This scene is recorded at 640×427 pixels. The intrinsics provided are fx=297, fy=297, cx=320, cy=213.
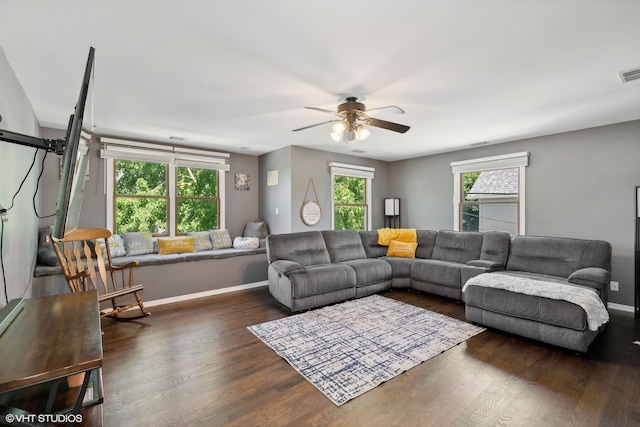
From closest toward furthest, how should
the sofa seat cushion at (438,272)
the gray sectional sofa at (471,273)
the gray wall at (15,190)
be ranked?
the gray wall at (15,190)
the gray sectional sofa at (471,273)
the sofa seat cushion at (438,272)

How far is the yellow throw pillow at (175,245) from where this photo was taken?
4512 mm

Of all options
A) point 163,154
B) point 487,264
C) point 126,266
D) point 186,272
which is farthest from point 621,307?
point 163,154

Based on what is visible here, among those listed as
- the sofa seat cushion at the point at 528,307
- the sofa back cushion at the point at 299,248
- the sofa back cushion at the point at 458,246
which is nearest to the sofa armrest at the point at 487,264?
the sofa back cushion at the point at 458,246

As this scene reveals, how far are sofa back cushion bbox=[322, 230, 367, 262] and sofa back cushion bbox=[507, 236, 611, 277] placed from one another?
2.16 meters

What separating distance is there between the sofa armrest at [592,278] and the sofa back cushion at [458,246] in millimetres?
1336

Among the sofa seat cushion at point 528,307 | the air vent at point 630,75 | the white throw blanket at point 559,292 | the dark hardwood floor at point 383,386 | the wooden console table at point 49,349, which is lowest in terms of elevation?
the dark hardwood floor at point 383,386

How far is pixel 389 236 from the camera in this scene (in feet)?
17.3

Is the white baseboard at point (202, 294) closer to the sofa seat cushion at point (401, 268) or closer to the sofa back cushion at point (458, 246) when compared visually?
the sofa seat cushion at point (401, 268)

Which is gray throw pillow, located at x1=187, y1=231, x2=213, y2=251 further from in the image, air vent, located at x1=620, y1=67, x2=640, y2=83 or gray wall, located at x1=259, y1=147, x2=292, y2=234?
air vent, located at x1=620, y1=67, x2=640, y2=83

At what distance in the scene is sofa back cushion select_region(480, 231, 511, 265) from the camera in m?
4.18

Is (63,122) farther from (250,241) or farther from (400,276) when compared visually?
(400,276)

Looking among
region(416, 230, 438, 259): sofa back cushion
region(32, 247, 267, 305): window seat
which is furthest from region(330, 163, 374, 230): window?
region(32, 247, 267, 305): window seat

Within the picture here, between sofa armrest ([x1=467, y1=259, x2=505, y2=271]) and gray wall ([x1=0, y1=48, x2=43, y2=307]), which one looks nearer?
gray wall ([x1=0, y1=48, x2=43, y2=307])

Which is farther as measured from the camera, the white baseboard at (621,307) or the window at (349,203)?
the window at (349,203)
